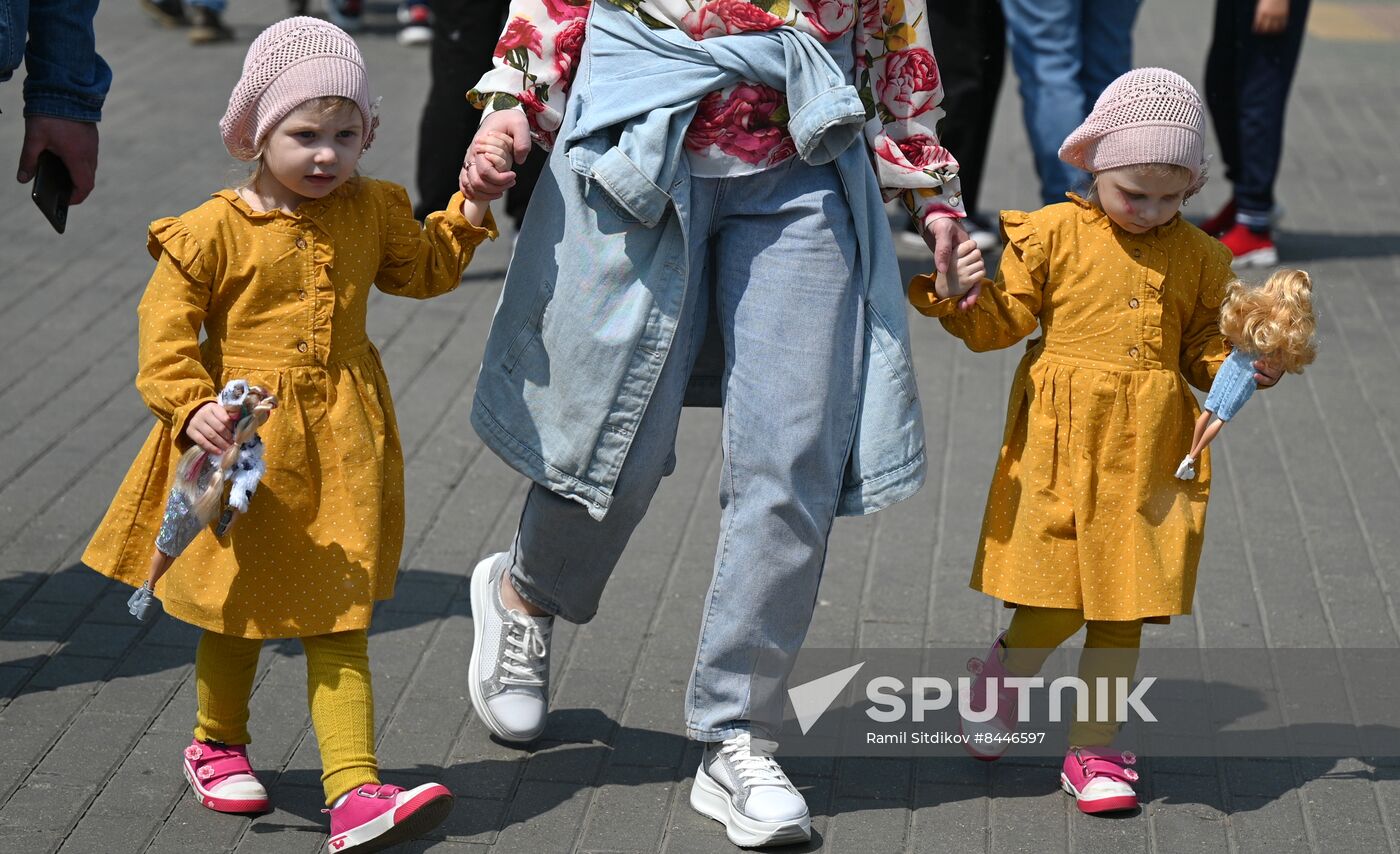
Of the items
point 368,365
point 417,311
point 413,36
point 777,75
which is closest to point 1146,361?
point 777,75

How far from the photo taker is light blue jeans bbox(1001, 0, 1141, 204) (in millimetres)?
6891

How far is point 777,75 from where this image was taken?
10.3 ft

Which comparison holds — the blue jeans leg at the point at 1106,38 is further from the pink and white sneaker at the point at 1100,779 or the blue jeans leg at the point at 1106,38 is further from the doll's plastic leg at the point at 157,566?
the doll's plastic leg at the point at 157,566

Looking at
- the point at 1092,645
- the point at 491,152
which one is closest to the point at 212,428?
the point at 491,152

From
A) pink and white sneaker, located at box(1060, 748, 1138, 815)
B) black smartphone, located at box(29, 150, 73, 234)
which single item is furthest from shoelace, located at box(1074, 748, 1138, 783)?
black smartphone, located at box(29, 150, 73, 234)

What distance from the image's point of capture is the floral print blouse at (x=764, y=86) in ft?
10.4

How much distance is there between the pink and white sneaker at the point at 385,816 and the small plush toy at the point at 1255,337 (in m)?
1.53

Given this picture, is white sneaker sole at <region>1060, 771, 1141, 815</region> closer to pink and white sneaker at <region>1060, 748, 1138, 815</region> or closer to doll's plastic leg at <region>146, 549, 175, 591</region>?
pink and white sneaker at <region>1060, 748, 1138, 815</region>

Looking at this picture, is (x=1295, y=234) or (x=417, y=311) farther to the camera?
(x=1295, y=234)

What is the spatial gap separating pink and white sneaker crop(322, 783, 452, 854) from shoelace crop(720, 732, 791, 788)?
1.85ft

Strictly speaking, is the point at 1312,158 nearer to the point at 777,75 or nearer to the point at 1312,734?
the point at 1312,734

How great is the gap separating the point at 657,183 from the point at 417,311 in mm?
3660

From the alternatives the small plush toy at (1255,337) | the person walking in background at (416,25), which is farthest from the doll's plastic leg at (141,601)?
the person walking in background at (416,25)

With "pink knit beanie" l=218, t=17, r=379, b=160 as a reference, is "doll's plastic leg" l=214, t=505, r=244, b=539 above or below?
below
